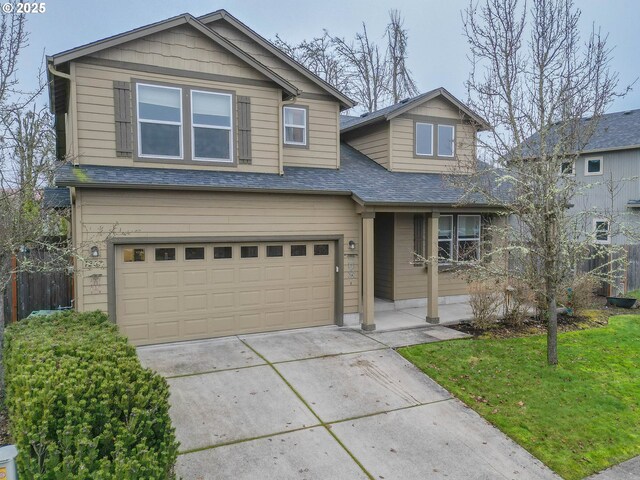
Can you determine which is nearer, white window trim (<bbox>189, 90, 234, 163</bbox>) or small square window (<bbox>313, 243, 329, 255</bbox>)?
white window trim (<bbox>189, 90, 234, 163</bbox>)

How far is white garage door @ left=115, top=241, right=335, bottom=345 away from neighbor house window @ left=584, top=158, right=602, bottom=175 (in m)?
17.0

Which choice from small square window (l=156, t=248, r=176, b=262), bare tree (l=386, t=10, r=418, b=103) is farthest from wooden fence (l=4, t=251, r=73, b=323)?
bare tree (l=386, t=10, r=418, b=103)

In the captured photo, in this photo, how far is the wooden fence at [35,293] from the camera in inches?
390

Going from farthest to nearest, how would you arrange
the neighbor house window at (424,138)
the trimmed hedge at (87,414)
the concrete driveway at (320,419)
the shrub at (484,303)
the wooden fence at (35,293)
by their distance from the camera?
the neighbor house window at (424,138), the shrub at (484,303), the wooden fence at (35,293), the concrete driveway at (320,419), the trimmed hedge at (87,414)

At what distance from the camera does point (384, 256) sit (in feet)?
41.2

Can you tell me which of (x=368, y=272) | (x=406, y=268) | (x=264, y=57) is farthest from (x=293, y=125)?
(x=406, y=268)

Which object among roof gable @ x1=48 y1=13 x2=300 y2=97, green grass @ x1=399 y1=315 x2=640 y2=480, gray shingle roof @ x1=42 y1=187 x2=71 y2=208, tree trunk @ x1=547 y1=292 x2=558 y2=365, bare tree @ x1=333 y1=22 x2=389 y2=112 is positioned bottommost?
green grass @ x1=399 y1=315 x2=640 y2=480

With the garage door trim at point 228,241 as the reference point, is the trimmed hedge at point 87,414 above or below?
below

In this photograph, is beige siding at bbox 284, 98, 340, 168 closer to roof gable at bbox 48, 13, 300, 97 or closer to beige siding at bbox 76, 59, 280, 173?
roof gable at bbox 48, 13, 300, 97

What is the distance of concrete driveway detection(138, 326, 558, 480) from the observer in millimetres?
4934

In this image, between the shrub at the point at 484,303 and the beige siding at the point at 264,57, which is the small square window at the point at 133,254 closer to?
the beige siding at the point at 264,57

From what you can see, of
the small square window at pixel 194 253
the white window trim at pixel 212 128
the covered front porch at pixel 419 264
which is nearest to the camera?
the small square window at pixel 194 253

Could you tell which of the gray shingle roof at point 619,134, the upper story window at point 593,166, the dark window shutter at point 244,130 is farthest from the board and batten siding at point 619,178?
the dark window shutter at point 244,130

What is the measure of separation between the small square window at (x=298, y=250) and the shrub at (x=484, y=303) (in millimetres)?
3966
